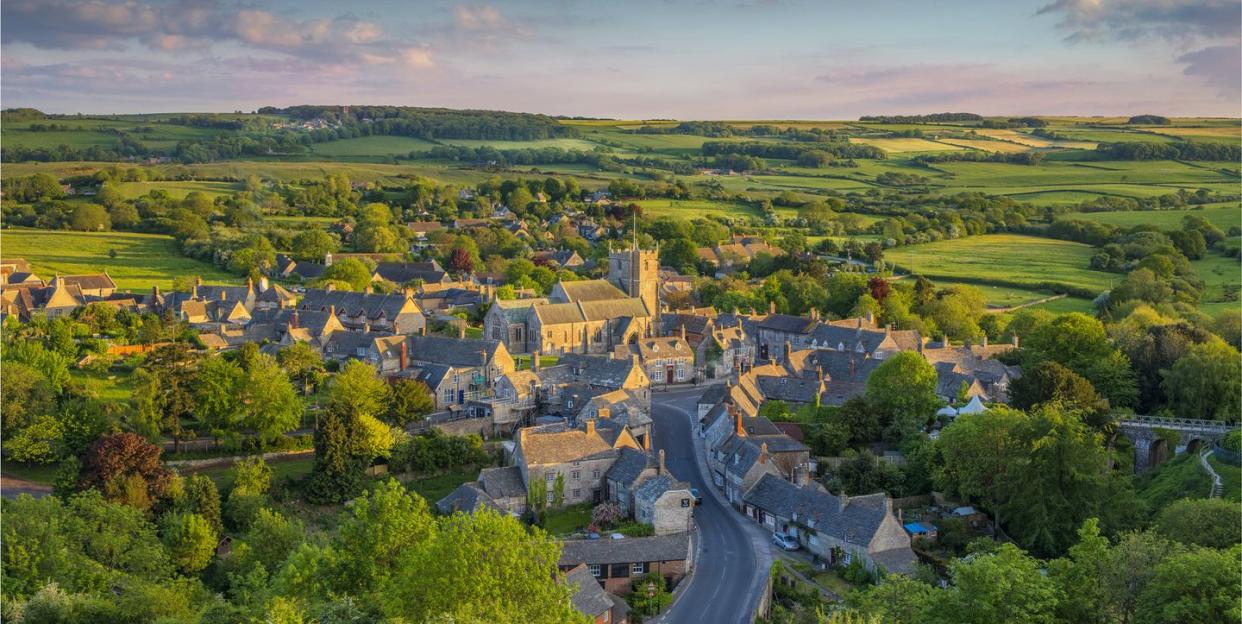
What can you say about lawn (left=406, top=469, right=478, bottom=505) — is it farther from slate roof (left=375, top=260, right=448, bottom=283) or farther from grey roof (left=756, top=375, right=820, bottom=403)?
slate roof (left=375, top=260, right=448, bottom=283)

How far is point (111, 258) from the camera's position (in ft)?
371

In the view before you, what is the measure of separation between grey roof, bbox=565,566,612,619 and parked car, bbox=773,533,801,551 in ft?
29.8

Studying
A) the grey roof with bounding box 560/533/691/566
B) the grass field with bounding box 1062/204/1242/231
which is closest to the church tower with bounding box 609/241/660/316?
the grey roof with bounding box 560/533/691/566

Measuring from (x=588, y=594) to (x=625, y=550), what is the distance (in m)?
4.29

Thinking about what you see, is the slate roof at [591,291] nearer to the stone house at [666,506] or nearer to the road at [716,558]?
the road at [716,558]

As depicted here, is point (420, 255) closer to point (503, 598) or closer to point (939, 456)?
point (939, 456)

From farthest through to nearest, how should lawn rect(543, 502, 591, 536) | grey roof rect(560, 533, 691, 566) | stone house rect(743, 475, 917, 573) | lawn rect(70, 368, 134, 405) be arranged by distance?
lawn rect(70, 368, 134, 405) → lawn rect(543, 502, 591, 536) → stone house rect(743, 475, 917, 573) → grey roof rect(560, 533, 691, 566)

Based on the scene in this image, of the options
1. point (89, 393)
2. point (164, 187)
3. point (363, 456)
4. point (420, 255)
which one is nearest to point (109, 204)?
point (164, 187)

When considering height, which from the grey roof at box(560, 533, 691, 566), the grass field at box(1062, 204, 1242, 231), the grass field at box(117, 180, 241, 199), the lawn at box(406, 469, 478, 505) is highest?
the grass field at box(117, 180, 241, 199)

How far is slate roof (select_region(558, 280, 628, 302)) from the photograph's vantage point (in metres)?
82.2

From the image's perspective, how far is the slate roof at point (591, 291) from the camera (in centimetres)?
8225

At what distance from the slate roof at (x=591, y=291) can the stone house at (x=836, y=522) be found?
123 feet

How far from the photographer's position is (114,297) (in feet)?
294

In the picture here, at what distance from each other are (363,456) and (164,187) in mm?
119507
